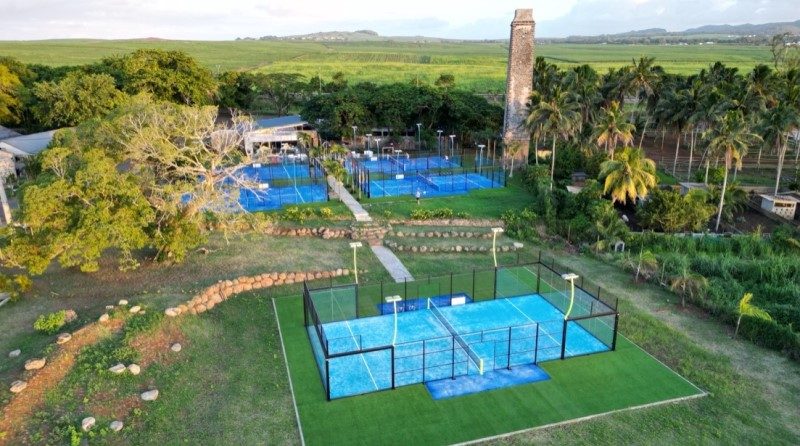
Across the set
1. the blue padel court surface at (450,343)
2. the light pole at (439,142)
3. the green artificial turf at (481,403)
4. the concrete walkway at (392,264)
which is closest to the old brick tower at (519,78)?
the light pole at (439,142)

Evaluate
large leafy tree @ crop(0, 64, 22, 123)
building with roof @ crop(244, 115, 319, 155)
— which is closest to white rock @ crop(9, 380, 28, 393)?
building with roof @ crop(244, 115, 319, 155)

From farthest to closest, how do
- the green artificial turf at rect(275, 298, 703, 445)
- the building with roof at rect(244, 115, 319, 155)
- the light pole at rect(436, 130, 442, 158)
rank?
→ the building with roof at rect(244, 115, 319, 155)
the light pole at rect(436, 130, 442, 158)
the green artificial turf at rect(275, 298, 703, 445)

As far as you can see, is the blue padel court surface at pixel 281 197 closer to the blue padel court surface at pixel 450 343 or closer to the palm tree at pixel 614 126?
the blue padel court surface at pixel 450 343

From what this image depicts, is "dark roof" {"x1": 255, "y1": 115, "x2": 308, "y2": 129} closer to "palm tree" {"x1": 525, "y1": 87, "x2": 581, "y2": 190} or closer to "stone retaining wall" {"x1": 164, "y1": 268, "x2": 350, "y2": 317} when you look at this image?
"palm tree" {"x1": 525, "y1": 87, "x2": 581, "y2": 190}

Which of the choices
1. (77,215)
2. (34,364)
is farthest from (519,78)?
(34,364)

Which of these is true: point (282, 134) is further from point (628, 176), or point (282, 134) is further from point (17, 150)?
point (628, 176)

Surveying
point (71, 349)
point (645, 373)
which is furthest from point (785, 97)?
point (71, 349)
